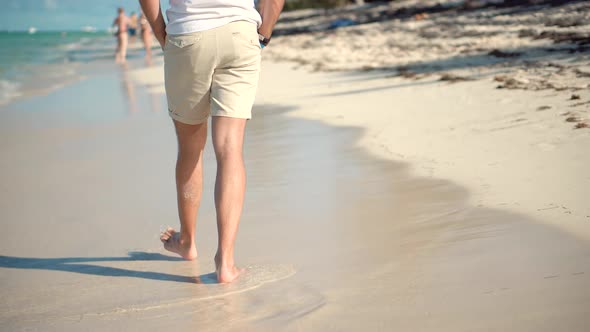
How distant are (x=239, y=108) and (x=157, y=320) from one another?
849 millimetres

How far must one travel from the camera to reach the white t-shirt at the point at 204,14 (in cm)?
261

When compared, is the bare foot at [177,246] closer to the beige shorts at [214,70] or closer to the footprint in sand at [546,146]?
the beige shorts at [214,70]

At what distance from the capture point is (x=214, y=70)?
2.68 metres

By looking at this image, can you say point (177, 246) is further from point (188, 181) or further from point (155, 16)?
point (155, 16)

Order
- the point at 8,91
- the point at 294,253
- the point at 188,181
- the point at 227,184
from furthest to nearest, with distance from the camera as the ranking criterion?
the point at 8,91
the point at 294,253
the point at 188,181
the point at 227,184

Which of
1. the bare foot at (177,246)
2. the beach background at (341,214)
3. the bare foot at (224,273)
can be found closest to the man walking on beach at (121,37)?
the beach background at (341,214)

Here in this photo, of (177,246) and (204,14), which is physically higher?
(204,14)

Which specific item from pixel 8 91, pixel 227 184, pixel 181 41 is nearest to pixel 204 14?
pixel 181 41

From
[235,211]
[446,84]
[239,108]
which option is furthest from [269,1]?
[446,84]

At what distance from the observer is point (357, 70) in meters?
10.1

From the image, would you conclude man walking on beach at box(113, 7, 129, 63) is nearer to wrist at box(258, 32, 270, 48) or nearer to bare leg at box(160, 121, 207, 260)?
bare leg at box(160, 121, 207, 260)

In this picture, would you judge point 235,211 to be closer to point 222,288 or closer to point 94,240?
point 222,288

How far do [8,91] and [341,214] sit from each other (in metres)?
10.4

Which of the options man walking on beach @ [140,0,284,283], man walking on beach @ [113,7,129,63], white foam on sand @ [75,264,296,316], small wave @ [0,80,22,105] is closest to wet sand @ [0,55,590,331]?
white foam on sand @ [75,264,296,316]
